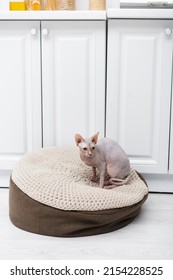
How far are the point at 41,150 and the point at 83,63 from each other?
485mm

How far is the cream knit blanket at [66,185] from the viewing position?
181 centimetres

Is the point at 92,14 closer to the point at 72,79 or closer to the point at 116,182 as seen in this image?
the point at 72,79

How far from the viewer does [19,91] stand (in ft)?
7.70

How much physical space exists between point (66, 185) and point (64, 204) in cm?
11

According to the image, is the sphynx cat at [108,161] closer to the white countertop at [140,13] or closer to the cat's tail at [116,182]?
the cat's tail at [116,182]

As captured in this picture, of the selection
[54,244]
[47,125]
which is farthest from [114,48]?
[54,244]

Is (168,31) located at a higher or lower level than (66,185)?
higher

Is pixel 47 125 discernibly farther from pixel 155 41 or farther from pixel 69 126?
pixel 155 41

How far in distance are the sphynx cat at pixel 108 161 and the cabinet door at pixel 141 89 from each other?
0.23 m

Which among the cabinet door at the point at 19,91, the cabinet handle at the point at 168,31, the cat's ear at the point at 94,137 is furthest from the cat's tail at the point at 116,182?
the cabinet handle at the point at 168,31

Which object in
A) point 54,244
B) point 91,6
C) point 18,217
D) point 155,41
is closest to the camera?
point 54,244

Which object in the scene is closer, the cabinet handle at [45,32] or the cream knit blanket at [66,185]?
the cream knit blanket at [66,185]

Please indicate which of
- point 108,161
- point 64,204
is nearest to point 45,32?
point 108,161

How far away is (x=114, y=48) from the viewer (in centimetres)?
224
